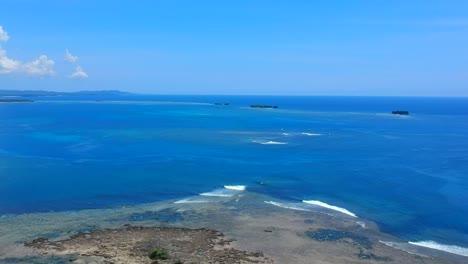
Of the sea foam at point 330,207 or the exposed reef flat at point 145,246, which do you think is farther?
the sea foam at point 330,207

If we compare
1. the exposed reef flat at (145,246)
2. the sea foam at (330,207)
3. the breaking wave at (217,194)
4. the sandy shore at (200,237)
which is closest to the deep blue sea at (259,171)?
the sea foam at (330,207)

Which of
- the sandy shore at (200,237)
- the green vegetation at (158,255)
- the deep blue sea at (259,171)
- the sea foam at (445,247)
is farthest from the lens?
the deep blue sea at (259,171)

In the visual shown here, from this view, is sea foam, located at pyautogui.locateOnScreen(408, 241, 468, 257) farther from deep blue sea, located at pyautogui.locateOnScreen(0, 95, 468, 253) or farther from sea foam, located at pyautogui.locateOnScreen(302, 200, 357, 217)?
sea foam, located at pyautogui.locateOnScreen(302, 200, 357, 217)

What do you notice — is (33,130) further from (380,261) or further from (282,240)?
(380,261)

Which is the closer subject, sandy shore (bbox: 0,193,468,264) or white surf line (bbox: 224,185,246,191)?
sandy shore (bbox: 0,193,468,264)

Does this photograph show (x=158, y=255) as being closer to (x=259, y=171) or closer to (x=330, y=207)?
(x=330, y=207)

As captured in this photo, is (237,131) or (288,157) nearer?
(288,157)

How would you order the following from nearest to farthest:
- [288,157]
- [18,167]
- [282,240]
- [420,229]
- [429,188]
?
1. [282,240]
2. [420,229]
3. [429,188]
4. [18,167]
5. [288,157]

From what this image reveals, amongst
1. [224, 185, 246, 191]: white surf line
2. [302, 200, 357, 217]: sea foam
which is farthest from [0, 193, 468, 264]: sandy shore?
[224, 185, 246, 191]: white surf line

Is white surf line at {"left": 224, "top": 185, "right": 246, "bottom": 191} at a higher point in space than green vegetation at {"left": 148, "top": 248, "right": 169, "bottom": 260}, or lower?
lower

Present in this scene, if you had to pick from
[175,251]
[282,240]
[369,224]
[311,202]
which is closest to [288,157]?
[311,202]

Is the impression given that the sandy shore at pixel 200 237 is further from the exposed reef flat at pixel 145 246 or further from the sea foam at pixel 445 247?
the sea foam at pixel 445 247
